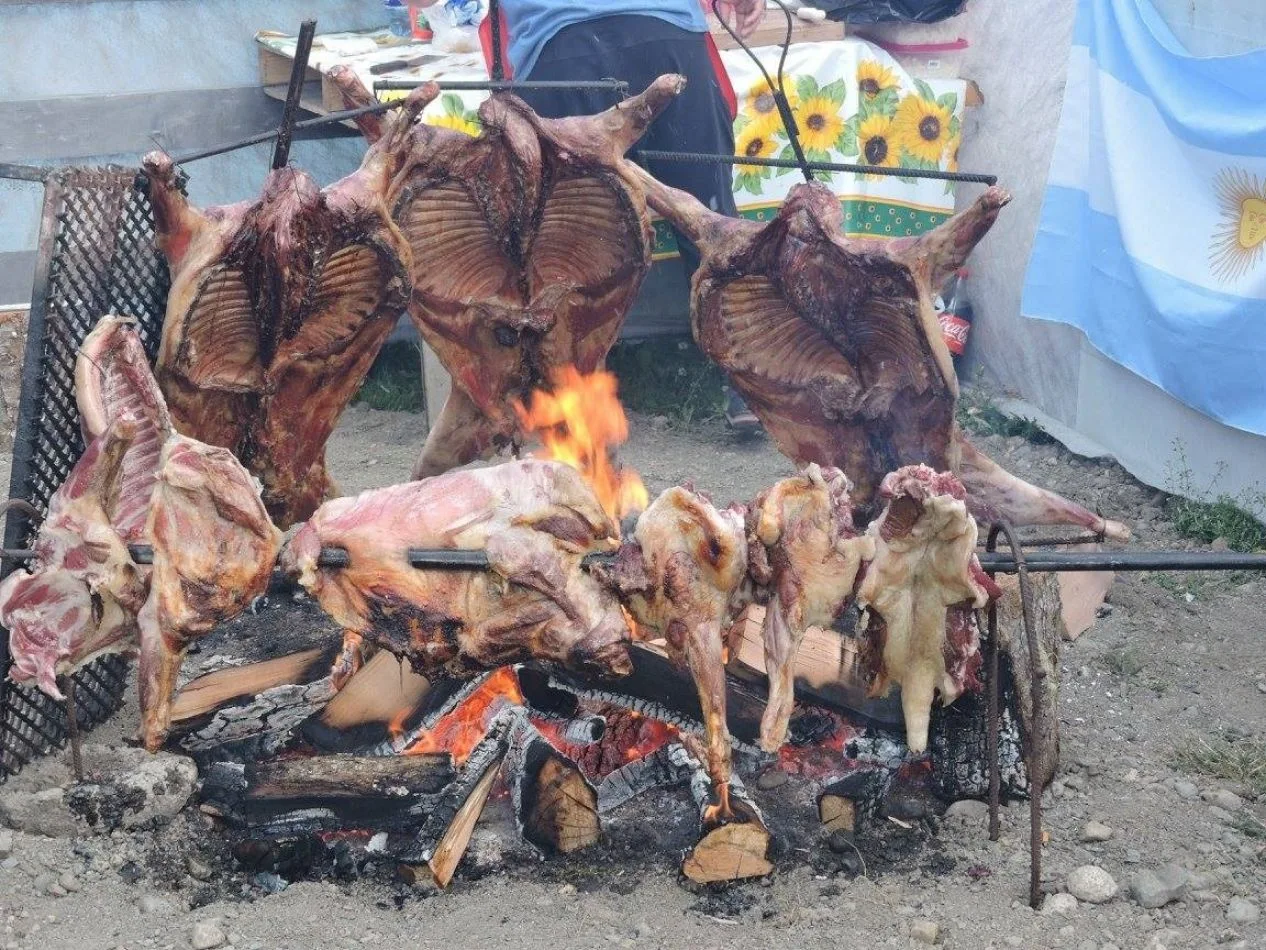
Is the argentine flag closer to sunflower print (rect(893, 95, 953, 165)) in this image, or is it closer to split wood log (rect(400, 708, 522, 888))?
sunflower print (rect(893, 95, 953, 165))

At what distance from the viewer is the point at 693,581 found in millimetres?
3062

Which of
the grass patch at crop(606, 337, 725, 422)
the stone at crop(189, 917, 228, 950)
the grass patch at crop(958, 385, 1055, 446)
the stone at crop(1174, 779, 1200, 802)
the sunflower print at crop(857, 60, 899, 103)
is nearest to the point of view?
the stone at crop(189, 917, 228, 950)

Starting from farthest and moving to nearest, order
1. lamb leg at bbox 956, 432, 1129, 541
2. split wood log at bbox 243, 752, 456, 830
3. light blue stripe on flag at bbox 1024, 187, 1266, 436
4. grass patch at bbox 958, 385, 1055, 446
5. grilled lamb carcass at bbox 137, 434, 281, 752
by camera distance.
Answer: grass patch at bbox 958, 385, 1055, 446 < light blue stripe on flag at bbox 1024, 187, 1266, 436 < lamb leg at bbox 956, 432, 1129, 541 < split wood log at bbox 243, 752, 456, 830 < grilled lamb carcass at bbox 137, 434, 281, 752

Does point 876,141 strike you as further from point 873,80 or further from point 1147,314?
point 1147,314

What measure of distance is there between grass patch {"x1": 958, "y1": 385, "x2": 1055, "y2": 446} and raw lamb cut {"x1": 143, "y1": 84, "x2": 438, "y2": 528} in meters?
3.71

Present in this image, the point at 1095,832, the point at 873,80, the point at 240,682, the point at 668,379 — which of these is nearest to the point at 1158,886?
the point at 1095,832

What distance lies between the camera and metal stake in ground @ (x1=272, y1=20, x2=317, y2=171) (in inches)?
134

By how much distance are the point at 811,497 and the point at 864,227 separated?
454 cm

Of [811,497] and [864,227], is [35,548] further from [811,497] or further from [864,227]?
[864,227]

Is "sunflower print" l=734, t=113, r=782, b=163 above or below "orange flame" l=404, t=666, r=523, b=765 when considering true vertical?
above

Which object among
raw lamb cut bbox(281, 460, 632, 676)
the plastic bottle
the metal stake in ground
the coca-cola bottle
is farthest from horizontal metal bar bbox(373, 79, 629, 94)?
the plastic bottle

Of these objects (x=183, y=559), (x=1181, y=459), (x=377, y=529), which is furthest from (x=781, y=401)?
(x=1181, y=459)

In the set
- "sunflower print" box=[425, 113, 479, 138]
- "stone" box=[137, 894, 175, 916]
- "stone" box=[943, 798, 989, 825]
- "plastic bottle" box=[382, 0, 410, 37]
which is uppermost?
"plastic bottle" box=[382, 0, 410, 37]

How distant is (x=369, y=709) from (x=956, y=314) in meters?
5.05
